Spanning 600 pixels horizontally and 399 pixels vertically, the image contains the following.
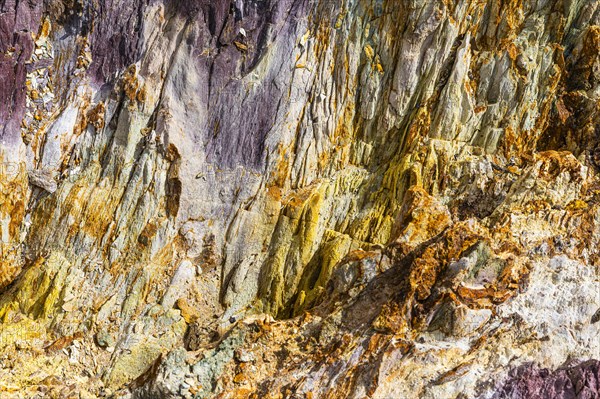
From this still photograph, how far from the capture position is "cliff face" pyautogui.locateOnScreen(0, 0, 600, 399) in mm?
12305

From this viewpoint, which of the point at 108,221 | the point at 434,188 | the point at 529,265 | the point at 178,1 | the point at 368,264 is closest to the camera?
the point at 529,265

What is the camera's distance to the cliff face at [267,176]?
1230cm

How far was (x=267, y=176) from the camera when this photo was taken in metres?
16.7

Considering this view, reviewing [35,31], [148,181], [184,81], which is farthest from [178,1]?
[148,181]

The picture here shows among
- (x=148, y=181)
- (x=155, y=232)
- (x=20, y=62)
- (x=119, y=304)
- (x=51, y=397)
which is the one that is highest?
(x=20, y=62)

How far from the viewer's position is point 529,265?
11.4 meters

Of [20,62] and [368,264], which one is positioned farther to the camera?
[20,62]

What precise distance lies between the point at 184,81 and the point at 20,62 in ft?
15.9

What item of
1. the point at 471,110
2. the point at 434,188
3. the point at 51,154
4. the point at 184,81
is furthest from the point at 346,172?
the point at 51,154

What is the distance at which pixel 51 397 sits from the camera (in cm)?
1331

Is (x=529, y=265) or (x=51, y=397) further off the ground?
(x=529, y=265)

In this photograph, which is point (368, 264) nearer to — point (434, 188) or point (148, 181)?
point (434, 188)

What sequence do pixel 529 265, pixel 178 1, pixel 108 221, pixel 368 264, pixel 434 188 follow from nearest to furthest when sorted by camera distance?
pixel 529 265 < pixel 368 264 < pixel 434 188 < pixel 108 221 < pixel 178 1

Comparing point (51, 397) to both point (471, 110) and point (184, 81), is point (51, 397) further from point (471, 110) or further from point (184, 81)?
point (471, 110)
